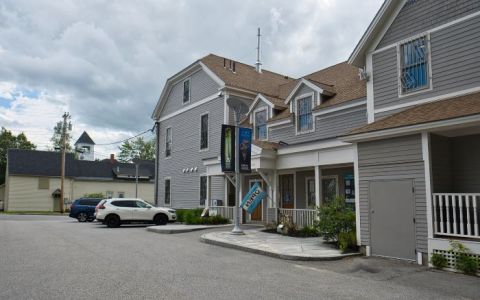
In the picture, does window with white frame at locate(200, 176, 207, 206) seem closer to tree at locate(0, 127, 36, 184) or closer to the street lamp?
the street lamp

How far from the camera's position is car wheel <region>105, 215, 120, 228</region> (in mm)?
19922

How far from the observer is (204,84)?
79.4 ft

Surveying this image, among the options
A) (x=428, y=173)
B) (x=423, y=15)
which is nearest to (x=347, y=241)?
(x=428, y=173)

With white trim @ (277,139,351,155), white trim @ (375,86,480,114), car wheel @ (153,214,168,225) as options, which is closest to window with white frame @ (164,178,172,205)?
car wheel @ (153,214,168,225)

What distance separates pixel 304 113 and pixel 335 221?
7317 mm

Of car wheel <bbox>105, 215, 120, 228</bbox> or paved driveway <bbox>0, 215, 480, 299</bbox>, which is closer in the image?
paved driveway <bbox>0, 215, 480, 299</bbox>

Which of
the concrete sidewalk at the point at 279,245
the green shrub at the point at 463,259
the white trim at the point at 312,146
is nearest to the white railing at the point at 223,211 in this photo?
the white trim at the point at 312,146

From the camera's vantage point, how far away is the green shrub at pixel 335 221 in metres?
11.7

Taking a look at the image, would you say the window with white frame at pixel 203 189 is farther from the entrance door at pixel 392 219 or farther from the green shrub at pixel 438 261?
the green shrub at pixel 438 261

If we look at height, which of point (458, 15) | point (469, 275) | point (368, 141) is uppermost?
point (458, 15)

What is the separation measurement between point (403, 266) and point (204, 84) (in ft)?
56.8

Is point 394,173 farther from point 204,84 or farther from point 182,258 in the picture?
point 204,84

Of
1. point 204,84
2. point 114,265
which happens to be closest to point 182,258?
point 114,265

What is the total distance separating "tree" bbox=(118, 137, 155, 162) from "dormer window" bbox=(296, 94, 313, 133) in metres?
56.7
